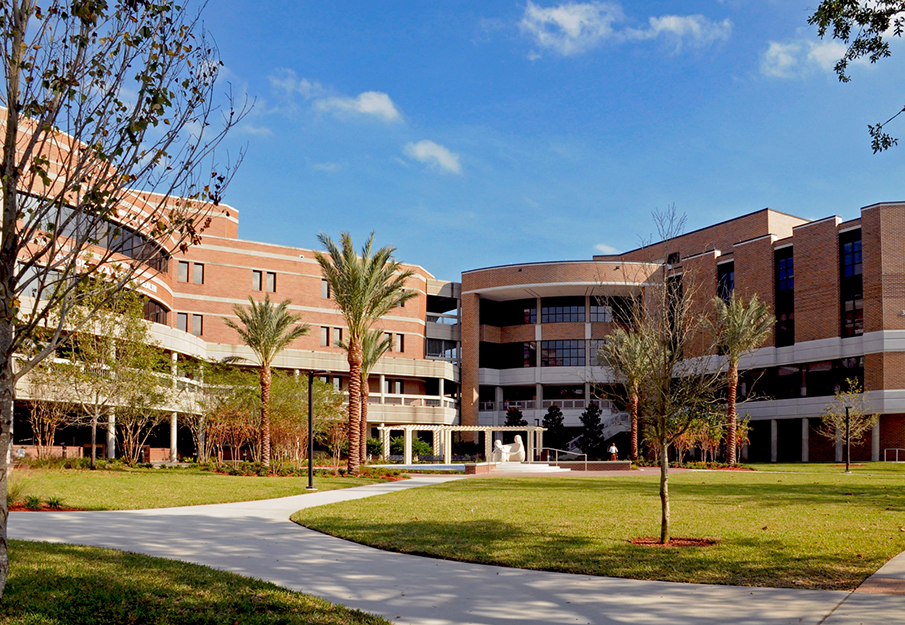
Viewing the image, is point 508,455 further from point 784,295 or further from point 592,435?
point 784,295

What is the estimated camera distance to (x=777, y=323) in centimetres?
6350

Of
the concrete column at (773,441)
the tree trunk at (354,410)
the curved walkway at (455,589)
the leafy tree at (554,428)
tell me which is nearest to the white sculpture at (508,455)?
the tree trunk at (354,410)

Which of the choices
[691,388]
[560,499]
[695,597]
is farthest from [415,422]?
[695,597]

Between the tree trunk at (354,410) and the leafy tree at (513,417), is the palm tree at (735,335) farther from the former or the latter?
the leafy tree at (513,417)

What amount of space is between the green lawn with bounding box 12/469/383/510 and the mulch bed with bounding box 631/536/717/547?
10.8 m

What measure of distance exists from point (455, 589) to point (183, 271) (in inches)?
2297

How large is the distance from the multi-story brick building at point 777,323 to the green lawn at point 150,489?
20.5m

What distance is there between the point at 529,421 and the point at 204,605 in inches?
2653

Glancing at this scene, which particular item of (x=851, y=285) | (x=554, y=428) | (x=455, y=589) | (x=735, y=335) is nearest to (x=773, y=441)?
(x=851, y=285)

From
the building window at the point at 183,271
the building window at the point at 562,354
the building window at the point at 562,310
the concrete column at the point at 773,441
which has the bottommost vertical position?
the concrete column at the point at 773,441

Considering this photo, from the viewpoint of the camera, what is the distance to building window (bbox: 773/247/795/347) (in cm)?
6284

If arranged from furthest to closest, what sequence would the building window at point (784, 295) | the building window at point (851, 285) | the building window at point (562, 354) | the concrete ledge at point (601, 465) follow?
the building window at point (562, 354) → the building window at point (784, 295) → the building window at point (851, 285) → the concrete ledge at point (601, 465)

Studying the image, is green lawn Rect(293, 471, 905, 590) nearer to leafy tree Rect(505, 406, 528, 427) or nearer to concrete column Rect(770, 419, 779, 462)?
concrete column Rect(770, 419, 779, 462)

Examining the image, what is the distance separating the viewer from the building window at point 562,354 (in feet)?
248
